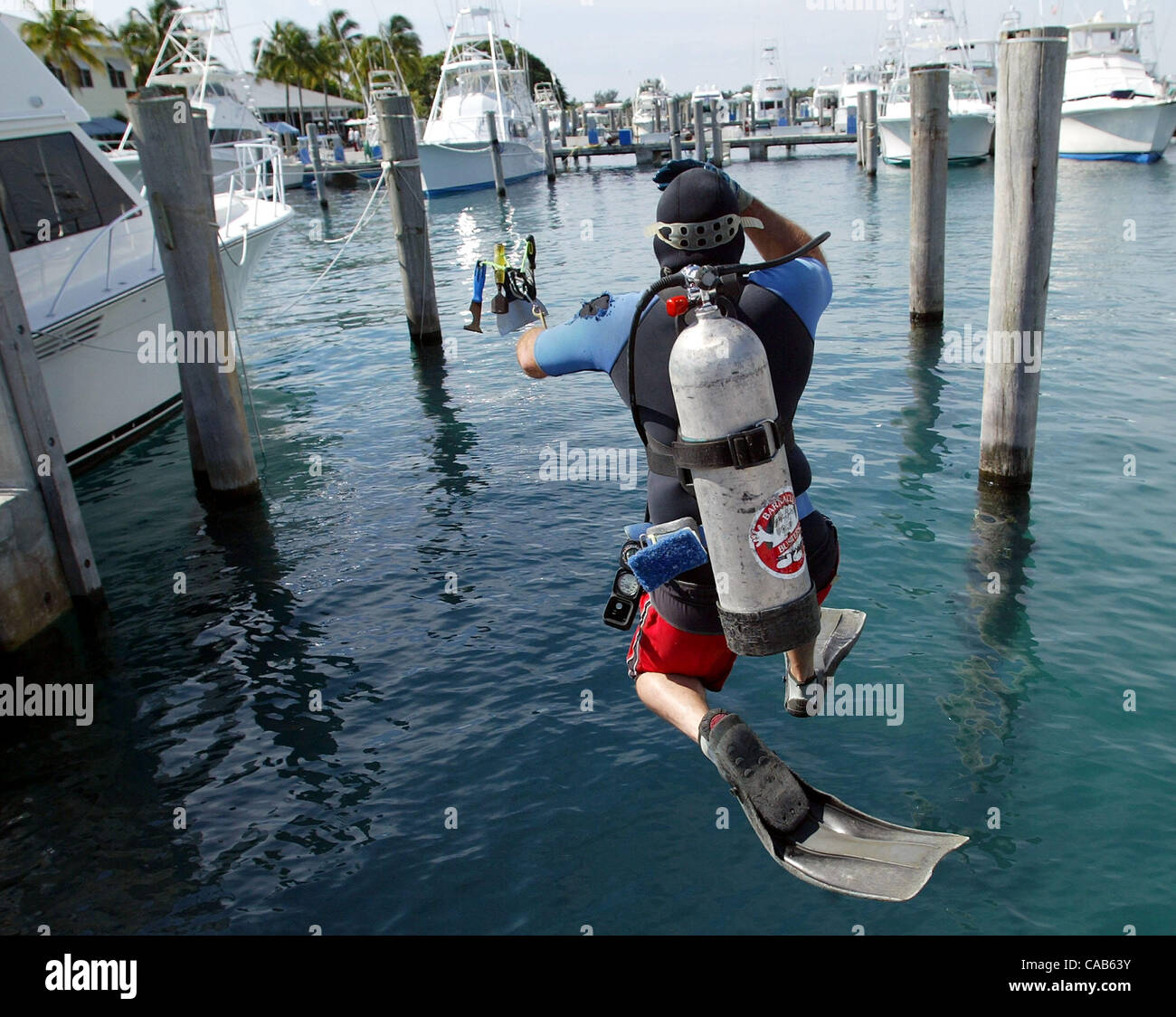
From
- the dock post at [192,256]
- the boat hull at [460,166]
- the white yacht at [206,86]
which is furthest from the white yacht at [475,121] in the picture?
the dock post at [192,256]

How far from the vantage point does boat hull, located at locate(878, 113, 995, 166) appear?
131 feet

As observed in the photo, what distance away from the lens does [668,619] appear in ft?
11.9

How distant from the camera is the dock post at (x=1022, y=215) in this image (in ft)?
20.9

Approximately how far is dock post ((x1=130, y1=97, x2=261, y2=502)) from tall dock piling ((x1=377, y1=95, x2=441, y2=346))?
177 inches

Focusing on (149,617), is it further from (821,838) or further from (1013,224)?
(1013,224)

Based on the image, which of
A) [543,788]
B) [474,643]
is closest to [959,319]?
[474,643]

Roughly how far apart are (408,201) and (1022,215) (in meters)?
7.92

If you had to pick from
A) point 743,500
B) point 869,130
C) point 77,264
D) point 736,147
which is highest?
point 736,147

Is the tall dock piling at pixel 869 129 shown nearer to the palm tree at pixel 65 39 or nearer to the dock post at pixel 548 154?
the dock post at pixel 548 154

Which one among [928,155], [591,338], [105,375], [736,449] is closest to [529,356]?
[591,338]

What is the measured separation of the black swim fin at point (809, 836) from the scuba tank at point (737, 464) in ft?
1.24

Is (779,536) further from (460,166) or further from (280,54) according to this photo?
(280,54)

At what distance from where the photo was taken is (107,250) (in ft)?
33.1

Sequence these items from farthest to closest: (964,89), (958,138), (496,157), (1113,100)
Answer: (964,89), (496,157), (958,138), (1113,100)
